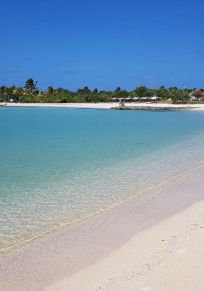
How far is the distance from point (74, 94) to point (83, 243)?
134m

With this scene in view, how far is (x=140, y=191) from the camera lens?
1101 centimetres

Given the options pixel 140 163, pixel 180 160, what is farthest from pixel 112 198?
pixel 180 160

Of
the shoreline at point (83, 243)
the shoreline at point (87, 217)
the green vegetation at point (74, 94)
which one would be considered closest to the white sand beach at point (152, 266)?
the shoreline at point (83, 243)

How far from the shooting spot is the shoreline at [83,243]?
561 centimetres

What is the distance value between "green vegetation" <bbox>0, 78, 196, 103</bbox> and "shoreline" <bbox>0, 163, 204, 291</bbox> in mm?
114261

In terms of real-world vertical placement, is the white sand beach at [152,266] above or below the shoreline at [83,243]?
above

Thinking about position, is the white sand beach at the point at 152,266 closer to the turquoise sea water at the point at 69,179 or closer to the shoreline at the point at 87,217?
the shoreline at the point at 87,217

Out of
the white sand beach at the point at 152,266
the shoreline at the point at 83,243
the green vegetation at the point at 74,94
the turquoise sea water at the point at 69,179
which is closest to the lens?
the white sand beach at the point at 152,266

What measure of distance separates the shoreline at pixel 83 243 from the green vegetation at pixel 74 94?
375ft

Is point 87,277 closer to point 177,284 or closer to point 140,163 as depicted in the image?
point 177,284

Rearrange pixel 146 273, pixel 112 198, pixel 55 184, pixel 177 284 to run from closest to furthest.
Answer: pixel 177 284, pixel 146 273, pixel 112 198, pixel 55 184

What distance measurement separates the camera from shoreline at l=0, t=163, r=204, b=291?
5.61m

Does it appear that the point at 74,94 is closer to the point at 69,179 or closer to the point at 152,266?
the point at 69,179

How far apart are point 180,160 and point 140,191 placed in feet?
20.0
